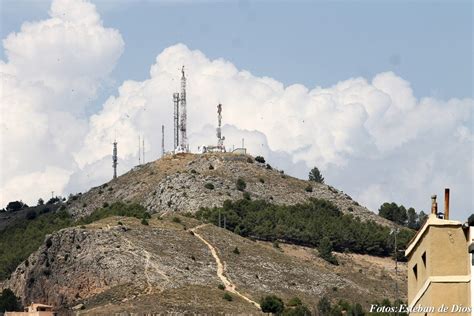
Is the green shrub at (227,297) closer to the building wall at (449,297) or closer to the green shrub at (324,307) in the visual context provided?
the green shrub at (324,307)

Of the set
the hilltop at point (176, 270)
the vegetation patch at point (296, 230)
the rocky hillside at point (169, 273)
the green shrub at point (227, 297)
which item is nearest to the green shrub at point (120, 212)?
the hilltop at point (176, 270)

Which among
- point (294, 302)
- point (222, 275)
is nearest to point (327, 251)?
point (222, 275)

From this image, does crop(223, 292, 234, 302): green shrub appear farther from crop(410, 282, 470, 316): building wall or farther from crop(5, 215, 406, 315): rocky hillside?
crop(410, 282, 470, 316): building wall

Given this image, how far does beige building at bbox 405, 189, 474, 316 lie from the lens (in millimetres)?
26250

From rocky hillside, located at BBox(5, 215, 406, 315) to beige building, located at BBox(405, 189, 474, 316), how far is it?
112 m

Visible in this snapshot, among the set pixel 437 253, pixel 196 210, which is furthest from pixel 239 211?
pixel 437 253

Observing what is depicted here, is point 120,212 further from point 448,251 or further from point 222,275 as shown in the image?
point 448,251

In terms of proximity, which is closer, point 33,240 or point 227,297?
point 227,297

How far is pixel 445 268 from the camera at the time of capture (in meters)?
26.7

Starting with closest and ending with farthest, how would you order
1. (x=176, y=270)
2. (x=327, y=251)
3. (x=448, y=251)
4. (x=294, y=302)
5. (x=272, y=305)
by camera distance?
(x=448, y=251)
(x=272, y=305)
(x=294, y=302)
(x=176, y=270)
(x=327, y=251)

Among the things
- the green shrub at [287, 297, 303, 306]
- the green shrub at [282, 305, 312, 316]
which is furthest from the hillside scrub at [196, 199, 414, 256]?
the green shrub at [282, 305, 312, 316]

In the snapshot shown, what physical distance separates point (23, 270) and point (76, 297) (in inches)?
746

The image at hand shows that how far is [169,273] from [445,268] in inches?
Answer: 5153

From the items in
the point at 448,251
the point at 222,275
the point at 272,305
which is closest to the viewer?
the point at 448,251
